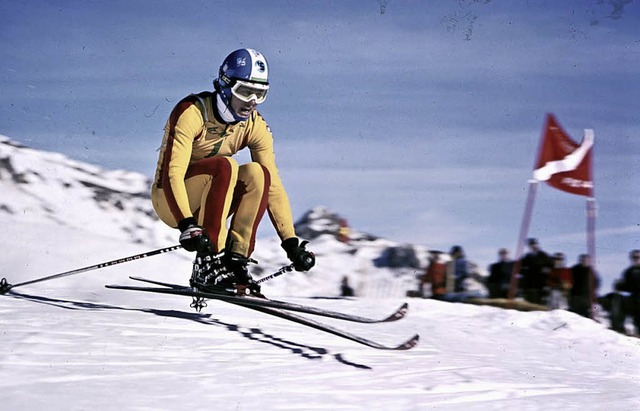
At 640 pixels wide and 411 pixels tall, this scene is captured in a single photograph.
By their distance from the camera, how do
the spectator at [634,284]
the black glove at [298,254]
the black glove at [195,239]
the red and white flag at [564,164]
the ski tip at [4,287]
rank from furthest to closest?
the red and white flag at [564,164]
the spectator at [634,284]
the ski tip at [4,287]
the black glove at [298,254]
the black glove at [195,239]

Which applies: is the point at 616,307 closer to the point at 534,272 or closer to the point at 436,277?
the point at 534,272

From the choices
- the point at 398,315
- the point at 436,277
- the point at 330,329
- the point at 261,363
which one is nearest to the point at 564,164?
the point at 436,277

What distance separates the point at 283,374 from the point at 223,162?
1.36 metres

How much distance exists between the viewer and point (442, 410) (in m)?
3.05

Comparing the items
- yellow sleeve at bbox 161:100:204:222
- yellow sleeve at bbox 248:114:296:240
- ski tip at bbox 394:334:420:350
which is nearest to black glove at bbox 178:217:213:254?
yellow sleeve at bbox 161:100:204:222

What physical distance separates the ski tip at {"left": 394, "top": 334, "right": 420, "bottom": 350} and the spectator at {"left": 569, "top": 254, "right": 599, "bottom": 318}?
2340mm

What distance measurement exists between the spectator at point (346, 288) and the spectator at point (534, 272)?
72.0 inches

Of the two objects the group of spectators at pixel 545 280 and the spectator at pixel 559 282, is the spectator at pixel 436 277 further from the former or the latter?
the spectator at pixel 559 282

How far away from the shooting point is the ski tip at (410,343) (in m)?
4.36

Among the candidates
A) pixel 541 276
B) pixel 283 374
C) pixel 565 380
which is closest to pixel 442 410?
pixel 283 374

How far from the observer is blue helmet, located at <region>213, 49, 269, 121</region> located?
4.19 metres

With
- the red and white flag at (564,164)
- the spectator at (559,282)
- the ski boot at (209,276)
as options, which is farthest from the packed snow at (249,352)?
the red and white flag at (564,164)

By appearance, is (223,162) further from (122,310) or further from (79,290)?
(79,290)

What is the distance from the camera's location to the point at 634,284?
5965 mm
